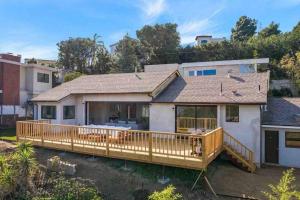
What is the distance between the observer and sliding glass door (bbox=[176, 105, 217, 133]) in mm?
16409

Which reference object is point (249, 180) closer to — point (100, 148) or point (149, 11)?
point (100, 148)

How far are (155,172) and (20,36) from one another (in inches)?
762

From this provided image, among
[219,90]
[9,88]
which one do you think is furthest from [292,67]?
[9,88]

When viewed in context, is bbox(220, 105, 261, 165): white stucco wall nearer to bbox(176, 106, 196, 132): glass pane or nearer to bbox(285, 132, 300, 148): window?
bbox(285, 132, 300, 148): window

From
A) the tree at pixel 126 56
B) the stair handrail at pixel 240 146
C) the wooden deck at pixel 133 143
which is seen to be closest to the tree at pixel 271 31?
the tree at pixel 126 56

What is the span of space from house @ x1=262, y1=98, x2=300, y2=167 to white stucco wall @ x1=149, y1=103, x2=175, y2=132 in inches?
210

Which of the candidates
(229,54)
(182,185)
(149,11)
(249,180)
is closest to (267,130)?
(249,180)

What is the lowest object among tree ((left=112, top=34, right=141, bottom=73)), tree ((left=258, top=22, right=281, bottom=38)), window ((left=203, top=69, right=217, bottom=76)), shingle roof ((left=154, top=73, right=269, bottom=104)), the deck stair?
the deck stair

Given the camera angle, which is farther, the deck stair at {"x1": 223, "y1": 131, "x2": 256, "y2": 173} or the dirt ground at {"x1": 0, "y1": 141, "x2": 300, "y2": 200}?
the deck stair at {"x1": 223, "y1": 131, "x2": 256, "y2": 173}

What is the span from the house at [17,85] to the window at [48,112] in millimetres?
7950

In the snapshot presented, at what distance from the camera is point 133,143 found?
13.3 meters

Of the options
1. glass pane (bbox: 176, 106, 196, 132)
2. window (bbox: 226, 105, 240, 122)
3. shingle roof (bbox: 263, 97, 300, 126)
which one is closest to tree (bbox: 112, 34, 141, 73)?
glass pane (bbox: 176, 106, 196, 132)

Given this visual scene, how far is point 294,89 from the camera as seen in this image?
32.5 meters

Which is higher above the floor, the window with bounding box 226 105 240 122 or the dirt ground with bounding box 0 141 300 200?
the window with bounding box 226 105 240 122
